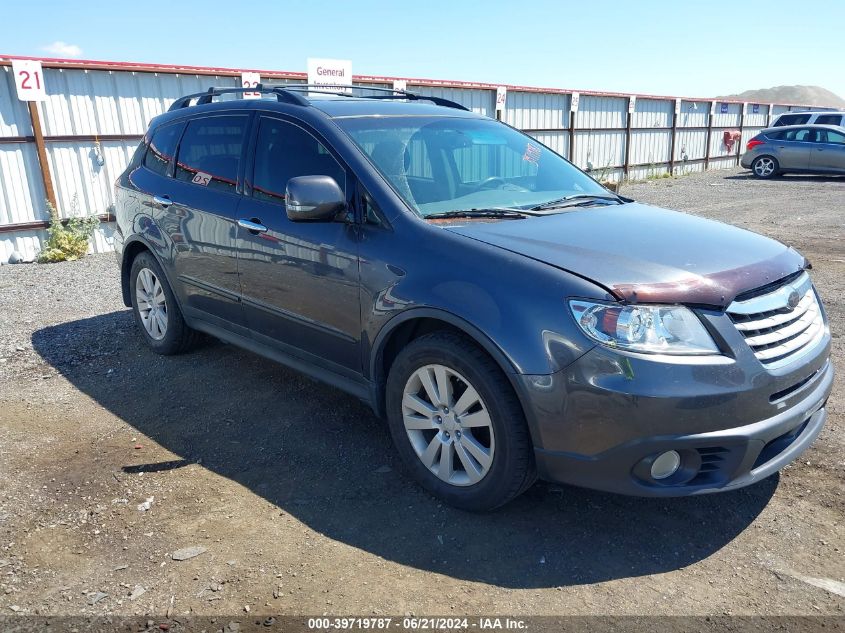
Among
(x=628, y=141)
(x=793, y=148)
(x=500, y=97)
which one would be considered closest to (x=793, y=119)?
(x=793, y=148)

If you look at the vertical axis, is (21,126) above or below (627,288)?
above

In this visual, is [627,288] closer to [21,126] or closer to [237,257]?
[237,257]

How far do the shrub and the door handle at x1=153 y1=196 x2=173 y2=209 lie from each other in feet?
18.5

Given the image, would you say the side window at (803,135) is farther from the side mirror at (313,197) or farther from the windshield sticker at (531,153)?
the side mirror at (313,197)

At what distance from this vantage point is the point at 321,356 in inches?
153

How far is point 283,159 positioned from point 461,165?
1065 mm

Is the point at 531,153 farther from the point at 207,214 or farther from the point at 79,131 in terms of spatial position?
the point at 79,131

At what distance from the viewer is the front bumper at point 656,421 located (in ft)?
8.61

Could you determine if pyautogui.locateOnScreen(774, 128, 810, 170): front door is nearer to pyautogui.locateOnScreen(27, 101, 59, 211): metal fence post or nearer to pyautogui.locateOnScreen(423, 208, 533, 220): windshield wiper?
pyautogui.locateOnScreen(27, 101, 59, 211): metal fence post

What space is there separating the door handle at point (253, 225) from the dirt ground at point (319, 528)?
119 centimetres

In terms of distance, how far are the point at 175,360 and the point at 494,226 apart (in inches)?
126

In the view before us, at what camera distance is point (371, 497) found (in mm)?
3428

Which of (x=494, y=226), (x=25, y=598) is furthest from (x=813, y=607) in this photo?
(x=25, y=598)

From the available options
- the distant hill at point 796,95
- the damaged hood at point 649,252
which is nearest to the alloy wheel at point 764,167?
the damaged hood at point 649,252
